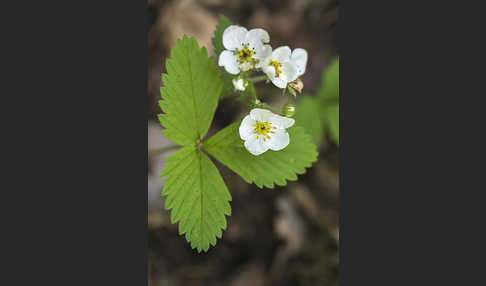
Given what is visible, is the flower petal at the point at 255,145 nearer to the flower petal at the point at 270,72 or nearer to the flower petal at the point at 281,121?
the flower petal at the point at 281,121

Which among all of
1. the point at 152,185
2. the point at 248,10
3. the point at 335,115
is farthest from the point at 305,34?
the point at 152,185

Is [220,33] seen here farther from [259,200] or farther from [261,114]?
[259,200]

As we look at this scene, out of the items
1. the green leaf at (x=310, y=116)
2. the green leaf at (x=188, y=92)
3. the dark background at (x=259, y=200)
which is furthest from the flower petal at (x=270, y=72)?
the green leaf at (x=310, y=116)

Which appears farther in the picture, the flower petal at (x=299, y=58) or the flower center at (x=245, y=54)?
the flower petal at (x=299, y=58)

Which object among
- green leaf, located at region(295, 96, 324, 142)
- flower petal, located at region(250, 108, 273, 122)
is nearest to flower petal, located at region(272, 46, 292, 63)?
flower petal, located at region(250, 108, 273, 122)

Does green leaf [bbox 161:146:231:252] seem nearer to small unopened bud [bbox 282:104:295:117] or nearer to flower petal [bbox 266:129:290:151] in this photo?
flower petal [bbox 266:129:290:151]

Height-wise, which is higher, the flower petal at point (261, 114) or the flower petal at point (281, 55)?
the flower petal at point (281, 55)

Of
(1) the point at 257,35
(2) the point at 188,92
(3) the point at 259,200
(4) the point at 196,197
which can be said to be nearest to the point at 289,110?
(1) the point at 257,35
